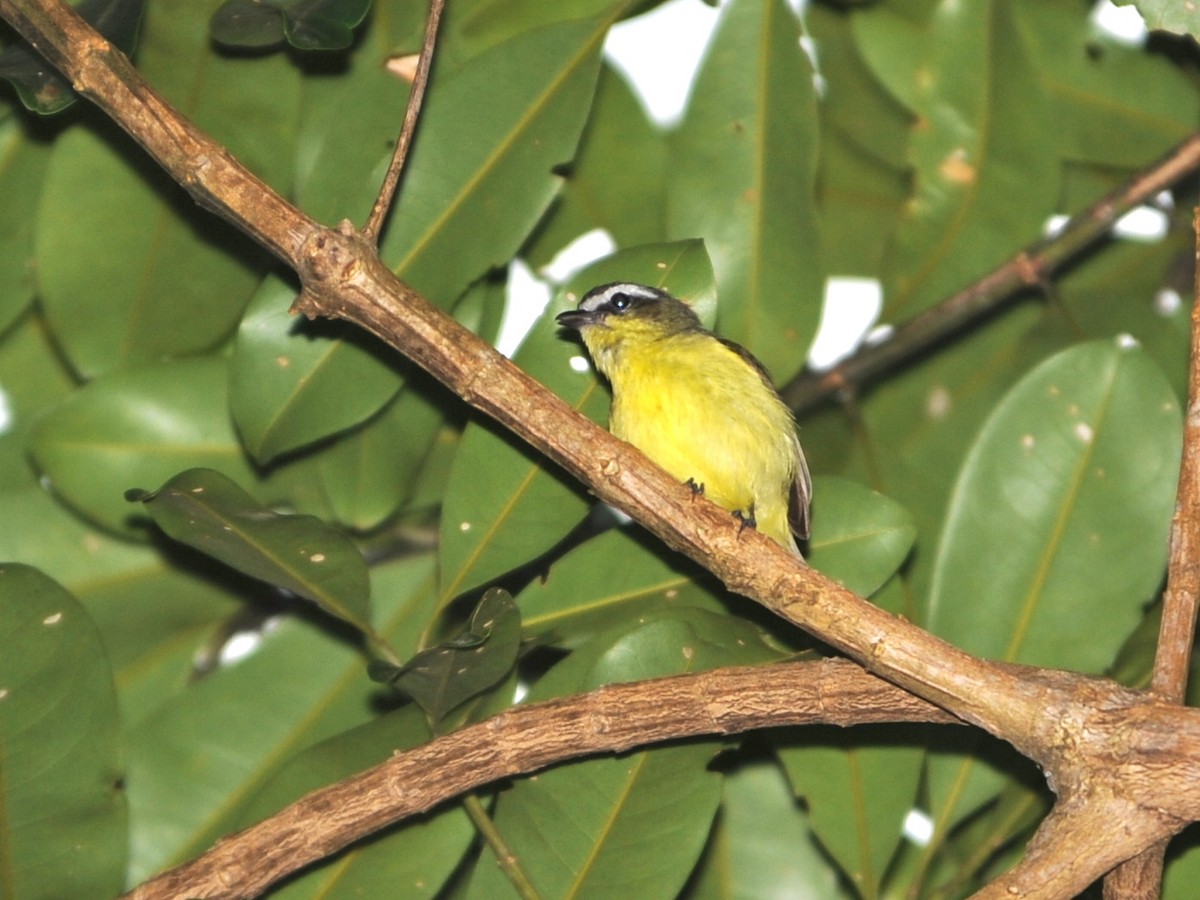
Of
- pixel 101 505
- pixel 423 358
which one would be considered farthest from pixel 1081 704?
pixel 101 505

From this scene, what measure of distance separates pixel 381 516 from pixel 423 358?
3.64ft

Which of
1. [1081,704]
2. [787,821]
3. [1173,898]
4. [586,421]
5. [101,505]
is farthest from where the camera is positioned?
[787,821]

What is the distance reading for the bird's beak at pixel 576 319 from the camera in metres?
3.44

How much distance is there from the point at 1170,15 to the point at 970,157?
125 cm

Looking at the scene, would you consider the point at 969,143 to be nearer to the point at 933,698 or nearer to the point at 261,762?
the point at 933,698

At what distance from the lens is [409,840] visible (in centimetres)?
317

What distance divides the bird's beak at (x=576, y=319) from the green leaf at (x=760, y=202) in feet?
1.40

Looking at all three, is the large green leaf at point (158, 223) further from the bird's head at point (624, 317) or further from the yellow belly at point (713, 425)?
the yellow belly at point (713, 425)

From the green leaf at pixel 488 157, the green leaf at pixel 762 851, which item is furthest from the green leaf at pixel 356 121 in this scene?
the green leaf at pixel 762 851

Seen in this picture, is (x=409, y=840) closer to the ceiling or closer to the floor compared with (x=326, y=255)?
closer to the floor

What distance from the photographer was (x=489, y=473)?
10.9 feet

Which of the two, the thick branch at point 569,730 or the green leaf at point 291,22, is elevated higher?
the green leaf at point 291,22

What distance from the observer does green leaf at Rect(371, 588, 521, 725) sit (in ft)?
9.31

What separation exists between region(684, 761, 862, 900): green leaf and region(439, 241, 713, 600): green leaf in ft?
3.34
